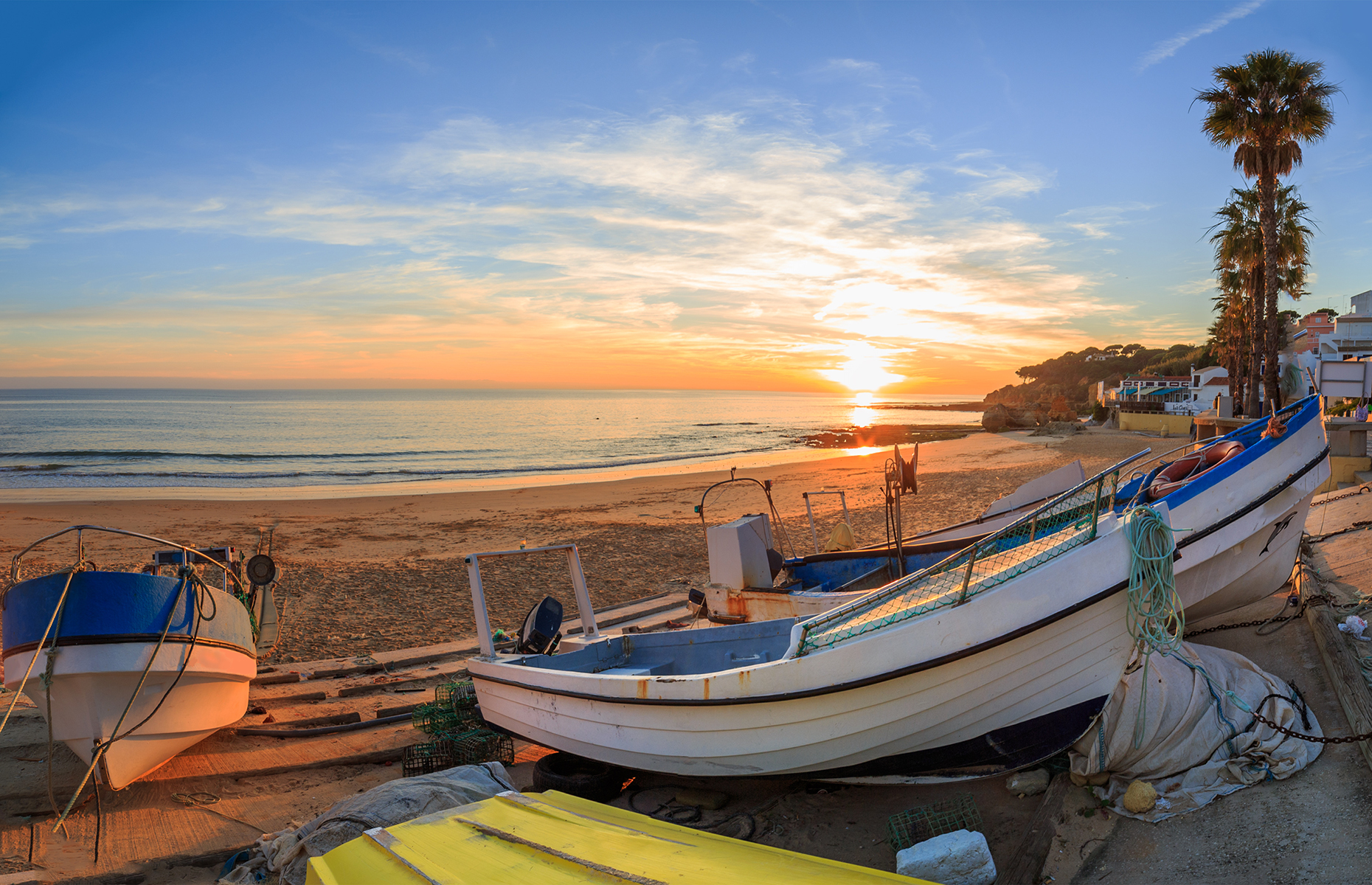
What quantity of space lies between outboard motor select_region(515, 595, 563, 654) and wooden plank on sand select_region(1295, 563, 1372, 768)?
5798 mm

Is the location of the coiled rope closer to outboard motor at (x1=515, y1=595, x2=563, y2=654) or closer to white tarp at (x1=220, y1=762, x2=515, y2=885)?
white tarp at (x1=220, y1=762, x2=515, y2=885)

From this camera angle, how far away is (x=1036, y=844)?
4.10 meters

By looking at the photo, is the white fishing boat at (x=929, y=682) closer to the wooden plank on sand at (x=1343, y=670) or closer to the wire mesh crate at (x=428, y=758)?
the wooden plank on sand at (x=1343, y=670)

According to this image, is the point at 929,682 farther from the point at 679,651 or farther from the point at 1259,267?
the point at 1259,267

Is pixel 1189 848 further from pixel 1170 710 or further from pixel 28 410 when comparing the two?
pixel 28 410

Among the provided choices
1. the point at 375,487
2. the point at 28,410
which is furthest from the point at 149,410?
the point at 375,487


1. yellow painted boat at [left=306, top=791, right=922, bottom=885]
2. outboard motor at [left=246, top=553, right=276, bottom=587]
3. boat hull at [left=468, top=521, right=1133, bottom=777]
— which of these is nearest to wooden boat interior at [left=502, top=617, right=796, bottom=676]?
boat hull at [left=468, top=521, right=1133, bottom=777]

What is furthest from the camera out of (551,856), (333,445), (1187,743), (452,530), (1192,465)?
(333,445)

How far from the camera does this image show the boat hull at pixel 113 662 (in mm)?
5516

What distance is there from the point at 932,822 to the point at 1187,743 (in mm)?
1689

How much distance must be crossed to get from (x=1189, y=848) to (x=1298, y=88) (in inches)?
940

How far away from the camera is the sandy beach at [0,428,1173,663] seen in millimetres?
11422

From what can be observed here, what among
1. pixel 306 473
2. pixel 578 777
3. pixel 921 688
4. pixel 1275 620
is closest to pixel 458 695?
pixel 578 777

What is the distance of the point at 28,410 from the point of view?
92.7m
